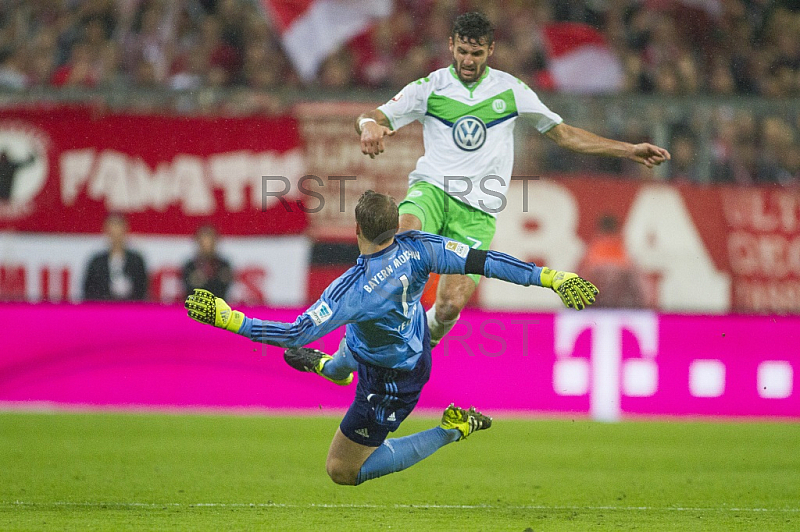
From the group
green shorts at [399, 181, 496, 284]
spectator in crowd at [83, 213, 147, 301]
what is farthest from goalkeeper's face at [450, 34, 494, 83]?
spectator in crowd at [83, 213, 147, 301]

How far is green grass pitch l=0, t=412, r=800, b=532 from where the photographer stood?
7.20 meters

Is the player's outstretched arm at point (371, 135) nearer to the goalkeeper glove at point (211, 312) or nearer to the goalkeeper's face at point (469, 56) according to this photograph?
the goalkeeper's face at point (469, 56)

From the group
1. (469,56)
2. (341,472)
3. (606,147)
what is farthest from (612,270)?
(341,472)

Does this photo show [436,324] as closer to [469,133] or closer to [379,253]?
[469,133]

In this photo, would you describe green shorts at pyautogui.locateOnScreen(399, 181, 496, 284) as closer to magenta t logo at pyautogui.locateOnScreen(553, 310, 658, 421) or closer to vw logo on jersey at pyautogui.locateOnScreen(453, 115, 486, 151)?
vw logo on jersey at pyautogui.locateOnScreen(453, 115, 486, 151)

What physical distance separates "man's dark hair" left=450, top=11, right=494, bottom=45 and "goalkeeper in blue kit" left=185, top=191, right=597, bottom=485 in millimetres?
1783

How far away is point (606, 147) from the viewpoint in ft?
25.3

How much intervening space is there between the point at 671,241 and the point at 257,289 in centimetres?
505

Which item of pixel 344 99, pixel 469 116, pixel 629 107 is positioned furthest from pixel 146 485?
pixel 629 107

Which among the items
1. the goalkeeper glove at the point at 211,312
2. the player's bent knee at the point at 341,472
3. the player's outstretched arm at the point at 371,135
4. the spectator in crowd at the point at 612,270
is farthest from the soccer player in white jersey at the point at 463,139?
the spectator in crowd at the point at 612,270

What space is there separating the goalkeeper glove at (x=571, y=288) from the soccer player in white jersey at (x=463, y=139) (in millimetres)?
1641

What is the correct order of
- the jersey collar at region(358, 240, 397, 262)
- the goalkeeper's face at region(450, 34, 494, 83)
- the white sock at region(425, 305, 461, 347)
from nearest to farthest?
the jersey collar at region(358, 240, 397, 262) → the goalkeeper's face at region(450, 34, 494, 83) → the white sock at region(425, 305, 461, 347)

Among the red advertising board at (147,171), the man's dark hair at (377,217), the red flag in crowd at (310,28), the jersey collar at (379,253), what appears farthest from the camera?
the red flag in crowd at (310,28)

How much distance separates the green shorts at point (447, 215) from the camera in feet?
26.1
